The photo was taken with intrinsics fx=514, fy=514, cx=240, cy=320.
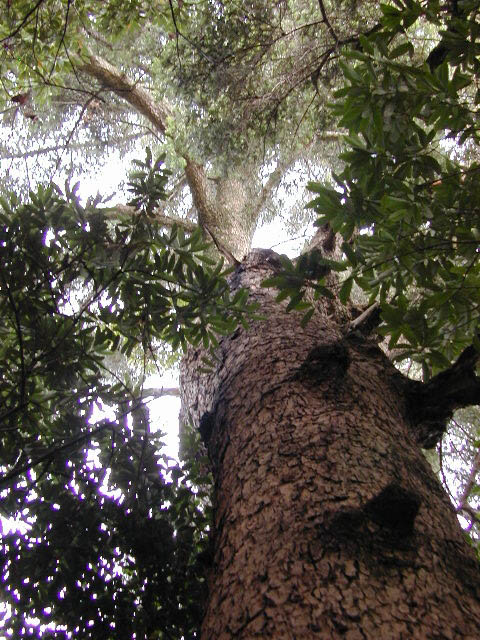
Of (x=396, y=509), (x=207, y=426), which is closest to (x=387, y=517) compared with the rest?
(x=396, y=509)

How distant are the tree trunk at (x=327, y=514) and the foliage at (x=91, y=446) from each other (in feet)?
1.63

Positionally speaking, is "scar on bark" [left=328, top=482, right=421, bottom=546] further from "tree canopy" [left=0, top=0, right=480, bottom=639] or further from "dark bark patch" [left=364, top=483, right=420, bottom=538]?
"tree canopy" [left=0, top=0, right=480, bottom=639]

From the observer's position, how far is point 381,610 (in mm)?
1121

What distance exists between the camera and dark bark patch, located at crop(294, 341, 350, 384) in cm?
205

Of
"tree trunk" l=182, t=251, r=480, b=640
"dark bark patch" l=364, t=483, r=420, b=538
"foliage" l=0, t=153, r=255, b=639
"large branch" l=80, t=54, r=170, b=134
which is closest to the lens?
"tree trunk" l=182, t=251, r=480, b=640

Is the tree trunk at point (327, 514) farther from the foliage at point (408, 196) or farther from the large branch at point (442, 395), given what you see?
the foliage at point (408, 196)

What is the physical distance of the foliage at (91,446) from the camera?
2324 millimetres

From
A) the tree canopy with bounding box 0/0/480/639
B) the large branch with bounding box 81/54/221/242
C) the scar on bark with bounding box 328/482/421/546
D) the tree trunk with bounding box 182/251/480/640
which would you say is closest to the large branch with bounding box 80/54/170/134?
the large branch with bounding box 81/54/221/242

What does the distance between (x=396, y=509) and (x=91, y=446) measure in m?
1.90

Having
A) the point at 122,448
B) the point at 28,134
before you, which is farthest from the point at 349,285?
the point at 28,134

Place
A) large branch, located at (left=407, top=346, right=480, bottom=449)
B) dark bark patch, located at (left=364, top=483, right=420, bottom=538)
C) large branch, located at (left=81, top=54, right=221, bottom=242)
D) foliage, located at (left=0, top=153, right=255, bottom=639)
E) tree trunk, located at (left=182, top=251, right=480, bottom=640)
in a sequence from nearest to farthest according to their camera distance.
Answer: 1. tree trunk, located at (left=182, top=251, right=480, bottom=640)
2. dark bark patch, located at (left=364, top=483, right=420, bottom=538)
3. large branch, located at (left=407, top=346, right=480, bottom=449)
4. foliage, located at (left=0, top=153, right=255, bottom=639)
5. large branch, located at (left=81, top=54, right=221, bottom=242)

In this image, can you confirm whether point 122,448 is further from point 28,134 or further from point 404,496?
point 28,134

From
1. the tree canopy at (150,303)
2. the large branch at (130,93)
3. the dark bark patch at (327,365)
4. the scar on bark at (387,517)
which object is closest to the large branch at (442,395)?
the tree canopy at (150,303)

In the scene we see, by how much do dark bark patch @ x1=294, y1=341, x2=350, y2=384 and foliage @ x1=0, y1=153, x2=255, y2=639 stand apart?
55cm
